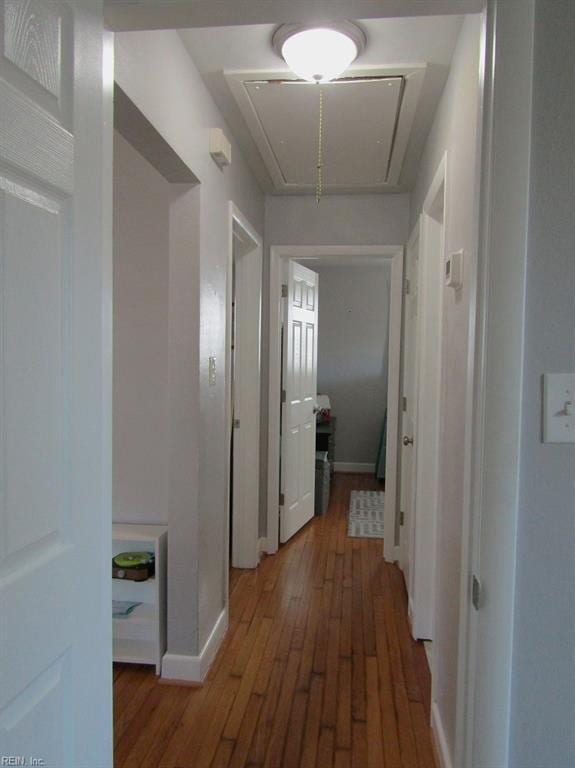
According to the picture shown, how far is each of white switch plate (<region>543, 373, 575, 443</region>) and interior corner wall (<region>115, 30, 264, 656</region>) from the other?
4.27 ft

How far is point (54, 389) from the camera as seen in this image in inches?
33.7

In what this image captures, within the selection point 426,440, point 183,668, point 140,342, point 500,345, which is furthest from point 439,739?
point 140,342

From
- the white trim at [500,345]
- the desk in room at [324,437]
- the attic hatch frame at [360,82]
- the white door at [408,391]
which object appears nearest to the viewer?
the white trim at [500,345]

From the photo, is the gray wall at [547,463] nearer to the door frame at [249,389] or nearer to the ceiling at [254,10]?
the ceiling at [254,10]

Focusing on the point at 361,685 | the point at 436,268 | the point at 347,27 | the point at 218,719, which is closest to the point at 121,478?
the point at 218,719

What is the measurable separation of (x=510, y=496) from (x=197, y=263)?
1.52 meters

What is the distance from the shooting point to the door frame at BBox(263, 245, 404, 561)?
136 inches

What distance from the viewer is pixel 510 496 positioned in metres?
0.93

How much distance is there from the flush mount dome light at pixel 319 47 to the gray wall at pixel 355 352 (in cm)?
449

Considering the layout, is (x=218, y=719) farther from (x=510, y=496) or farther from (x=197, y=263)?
(x=197, y=263)

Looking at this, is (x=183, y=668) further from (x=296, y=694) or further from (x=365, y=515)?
(x=365, y=515)

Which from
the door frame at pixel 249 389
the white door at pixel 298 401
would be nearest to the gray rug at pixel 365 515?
the white door at pixel 298 401

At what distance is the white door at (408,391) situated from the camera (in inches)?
117

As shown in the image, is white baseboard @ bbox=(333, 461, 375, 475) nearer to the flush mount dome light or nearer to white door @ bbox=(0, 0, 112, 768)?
the flush mount dome light
